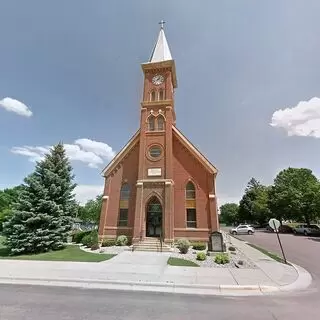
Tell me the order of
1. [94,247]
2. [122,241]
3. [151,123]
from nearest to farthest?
[94,247]
[122,241]
[151,123]

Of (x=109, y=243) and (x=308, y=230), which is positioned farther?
(x=308, y=230)

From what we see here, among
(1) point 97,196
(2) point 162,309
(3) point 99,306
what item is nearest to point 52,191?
(3) point 99,306

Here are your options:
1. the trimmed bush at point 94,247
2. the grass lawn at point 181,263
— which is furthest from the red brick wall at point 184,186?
the grass lawn at point 181,263

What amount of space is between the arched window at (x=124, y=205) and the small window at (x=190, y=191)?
5.89m

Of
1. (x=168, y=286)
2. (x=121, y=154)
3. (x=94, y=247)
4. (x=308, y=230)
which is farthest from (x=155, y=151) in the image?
(x=308, y=230)

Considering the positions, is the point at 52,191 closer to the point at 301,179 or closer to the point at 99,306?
the point at 99,306

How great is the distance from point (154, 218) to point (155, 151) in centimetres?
649

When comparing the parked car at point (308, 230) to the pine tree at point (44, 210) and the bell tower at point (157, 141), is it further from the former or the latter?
the pine tree at point (44, 210)

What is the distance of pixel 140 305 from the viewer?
22.6ft

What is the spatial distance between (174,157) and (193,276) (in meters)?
14.6

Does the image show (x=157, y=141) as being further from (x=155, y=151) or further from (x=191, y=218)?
(x=191, y=218)

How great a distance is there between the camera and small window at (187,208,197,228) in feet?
70.7

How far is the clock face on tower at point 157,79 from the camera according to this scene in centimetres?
2539

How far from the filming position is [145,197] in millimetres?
21500
